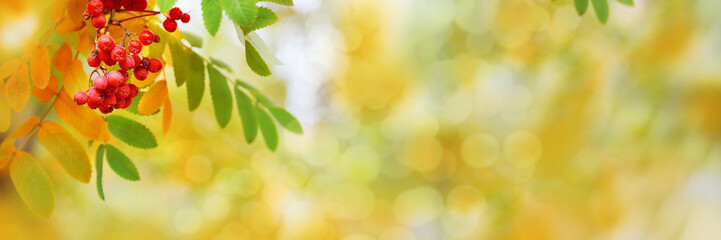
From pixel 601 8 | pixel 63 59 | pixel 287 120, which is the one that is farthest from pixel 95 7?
pixel 601 8

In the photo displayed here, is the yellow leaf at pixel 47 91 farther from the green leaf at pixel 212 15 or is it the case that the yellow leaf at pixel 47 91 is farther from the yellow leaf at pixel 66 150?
the green leaf at pixel 212 15

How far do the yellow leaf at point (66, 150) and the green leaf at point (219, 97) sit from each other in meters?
0.10

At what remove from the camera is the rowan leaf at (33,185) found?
1.30 feet

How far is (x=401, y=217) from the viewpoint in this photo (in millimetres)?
1590

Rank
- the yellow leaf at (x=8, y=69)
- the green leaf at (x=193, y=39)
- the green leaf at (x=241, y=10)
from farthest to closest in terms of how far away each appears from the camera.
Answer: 1. the green leaf at (x=193, y=39)
2. the yellow leaf at (x=8, y=69)
3. the green leaf at (x=241, y=10)

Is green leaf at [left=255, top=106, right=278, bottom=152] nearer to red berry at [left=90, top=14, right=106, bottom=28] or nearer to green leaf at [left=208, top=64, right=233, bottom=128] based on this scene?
green leaf at [left=208, top=64, right=233, bottom=128]

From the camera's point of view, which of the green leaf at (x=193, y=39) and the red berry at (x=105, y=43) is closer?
the red berry at (x=105, y=43)

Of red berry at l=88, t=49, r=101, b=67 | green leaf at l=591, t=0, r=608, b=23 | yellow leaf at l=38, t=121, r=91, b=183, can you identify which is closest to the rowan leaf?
yellow leaf at l=38, t=121, r=91, b=183

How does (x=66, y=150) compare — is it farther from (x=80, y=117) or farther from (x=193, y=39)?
(x=193, y=39)

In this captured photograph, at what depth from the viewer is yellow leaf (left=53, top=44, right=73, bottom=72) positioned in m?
0.42

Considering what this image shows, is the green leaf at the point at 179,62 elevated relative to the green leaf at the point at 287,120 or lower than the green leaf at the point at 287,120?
lower

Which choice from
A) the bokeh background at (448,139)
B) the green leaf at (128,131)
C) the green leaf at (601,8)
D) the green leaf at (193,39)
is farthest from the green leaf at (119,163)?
the bokeh background at (448,139)

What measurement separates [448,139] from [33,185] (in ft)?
4.05

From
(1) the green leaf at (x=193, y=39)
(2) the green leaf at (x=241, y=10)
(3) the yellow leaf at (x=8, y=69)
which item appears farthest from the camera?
(1) the green leaf at (x=193, y=39)
